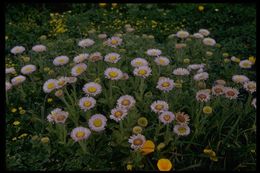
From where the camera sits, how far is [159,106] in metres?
2.54

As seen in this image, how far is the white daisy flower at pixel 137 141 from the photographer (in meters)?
2.37

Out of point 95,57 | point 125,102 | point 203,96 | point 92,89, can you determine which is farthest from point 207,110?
point 95,57

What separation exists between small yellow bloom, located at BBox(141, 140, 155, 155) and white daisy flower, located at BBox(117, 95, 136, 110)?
0.25 metres

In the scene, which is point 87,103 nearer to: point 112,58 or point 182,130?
point 112,58

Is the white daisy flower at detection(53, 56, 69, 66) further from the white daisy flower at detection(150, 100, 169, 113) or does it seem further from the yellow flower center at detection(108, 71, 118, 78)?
the white daisy flower at detection(150, 100, 169, 113)

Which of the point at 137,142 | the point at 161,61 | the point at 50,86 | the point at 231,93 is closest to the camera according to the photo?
the point at 137,142

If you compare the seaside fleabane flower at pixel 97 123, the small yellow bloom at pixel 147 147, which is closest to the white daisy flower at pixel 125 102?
the seaside fleabane flower at pixel 97 123

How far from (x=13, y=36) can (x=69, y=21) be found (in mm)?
662

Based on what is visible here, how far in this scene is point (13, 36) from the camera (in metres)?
4.43

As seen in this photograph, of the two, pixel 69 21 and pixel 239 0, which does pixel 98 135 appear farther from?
pixel 239 0

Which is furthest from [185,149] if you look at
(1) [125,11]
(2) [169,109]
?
(1) [125,11]

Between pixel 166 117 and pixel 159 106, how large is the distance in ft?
0.40

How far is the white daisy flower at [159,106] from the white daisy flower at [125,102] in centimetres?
13

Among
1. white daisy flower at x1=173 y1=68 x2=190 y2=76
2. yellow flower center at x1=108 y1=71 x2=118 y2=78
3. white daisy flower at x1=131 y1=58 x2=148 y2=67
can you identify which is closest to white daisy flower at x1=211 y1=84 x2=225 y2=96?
white daisy flower at x1=173 y1=68 x2=190 y2=76
